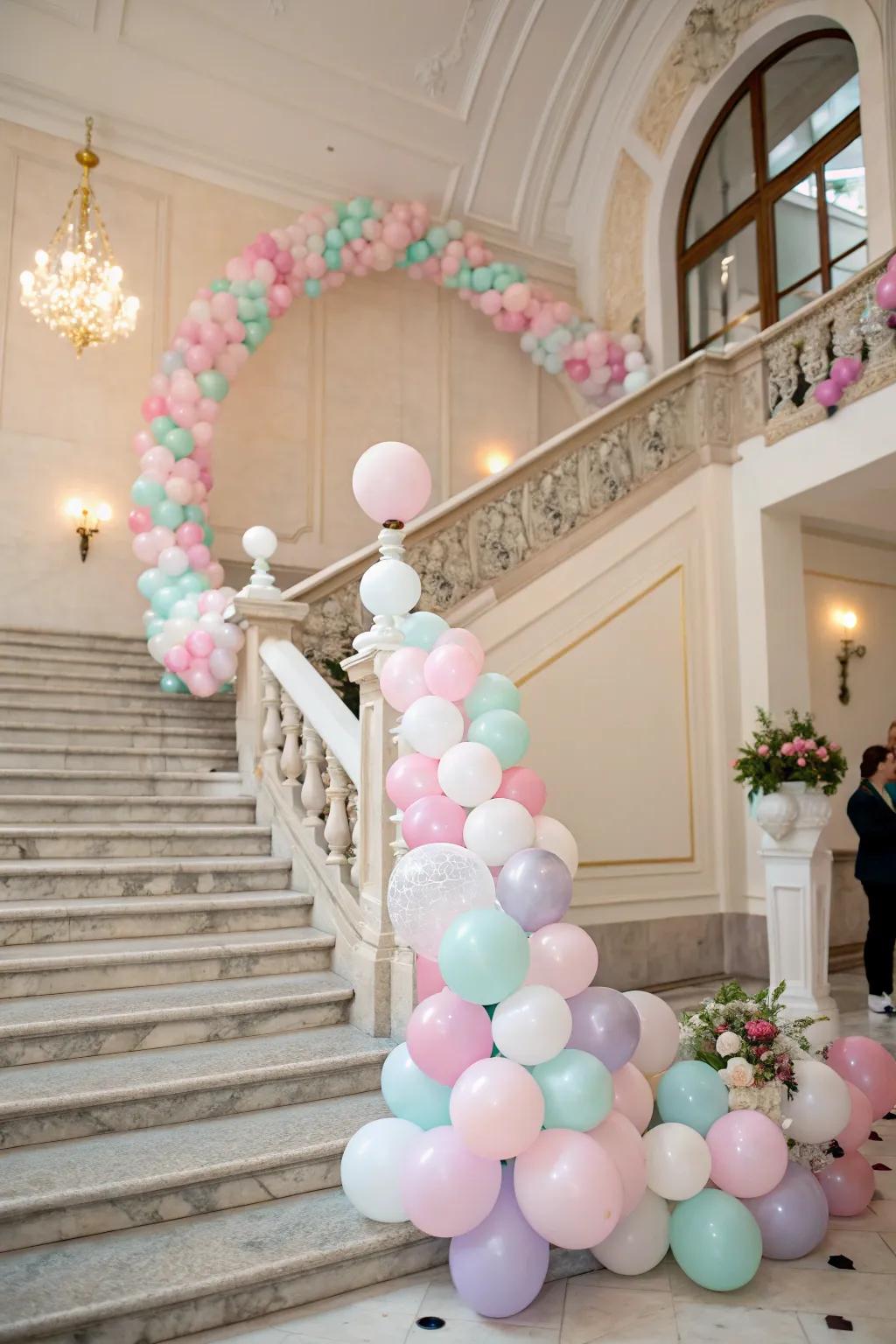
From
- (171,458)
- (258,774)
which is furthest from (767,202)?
(258,774)

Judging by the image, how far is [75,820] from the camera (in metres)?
4.50

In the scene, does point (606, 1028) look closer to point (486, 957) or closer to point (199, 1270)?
point (486, 957)

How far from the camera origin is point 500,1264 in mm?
2445

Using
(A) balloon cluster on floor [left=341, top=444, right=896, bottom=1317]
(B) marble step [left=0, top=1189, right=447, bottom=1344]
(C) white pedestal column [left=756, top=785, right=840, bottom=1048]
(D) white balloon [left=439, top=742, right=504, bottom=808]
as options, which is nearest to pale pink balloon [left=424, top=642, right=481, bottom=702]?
(A) balloon cluster on floor [left=341, top=444, right=896, bottom=1317]

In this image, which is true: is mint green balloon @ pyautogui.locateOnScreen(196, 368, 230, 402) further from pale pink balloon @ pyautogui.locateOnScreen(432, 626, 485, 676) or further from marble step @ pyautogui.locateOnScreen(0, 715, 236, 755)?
pale pink balloon @ pyautogui.locateOnScreen(432, 626, 485, 676)

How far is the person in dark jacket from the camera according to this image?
5426 mm

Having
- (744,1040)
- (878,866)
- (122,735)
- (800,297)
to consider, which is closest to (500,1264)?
(744,1040)

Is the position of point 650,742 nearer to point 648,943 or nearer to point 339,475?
point 648,943

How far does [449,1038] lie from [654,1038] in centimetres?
79

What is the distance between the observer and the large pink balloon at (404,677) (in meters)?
3.37

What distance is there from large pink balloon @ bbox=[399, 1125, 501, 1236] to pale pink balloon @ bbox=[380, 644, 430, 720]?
143cm

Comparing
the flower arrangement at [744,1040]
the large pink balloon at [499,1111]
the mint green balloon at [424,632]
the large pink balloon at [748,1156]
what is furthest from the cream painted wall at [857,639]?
the large pink balloon at [499,1111]

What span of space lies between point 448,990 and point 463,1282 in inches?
28.3

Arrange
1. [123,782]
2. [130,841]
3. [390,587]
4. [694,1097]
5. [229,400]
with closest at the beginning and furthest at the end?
[694,1097]
[390,587]
[130,841]
[123,782]
[229,400]
